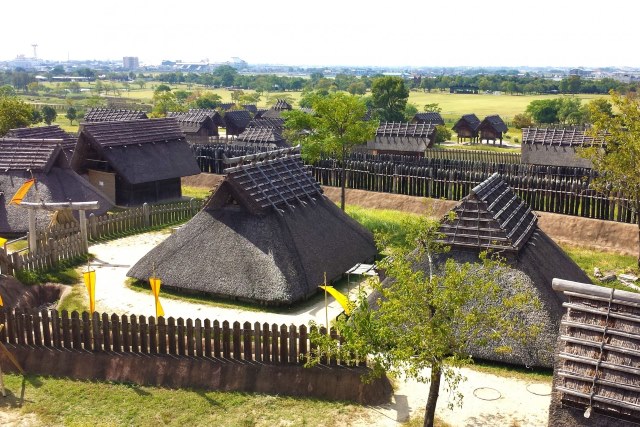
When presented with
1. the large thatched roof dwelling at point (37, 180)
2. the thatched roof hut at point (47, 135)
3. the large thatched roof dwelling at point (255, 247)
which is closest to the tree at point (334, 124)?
the large thatched roof dwelling at point (255, 247)

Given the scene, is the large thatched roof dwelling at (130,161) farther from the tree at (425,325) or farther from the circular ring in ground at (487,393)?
the tree at (425,325)

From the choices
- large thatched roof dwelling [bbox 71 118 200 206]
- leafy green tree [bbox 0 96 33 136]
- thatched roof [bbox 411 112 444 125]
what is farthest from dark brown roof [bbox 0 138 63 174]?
thatched roof [bbox 411 112 444 125]

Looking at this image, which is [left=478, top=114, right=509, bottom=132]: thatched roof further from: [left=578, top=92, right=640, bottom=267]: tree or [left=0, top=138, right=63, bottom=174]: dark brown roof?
[left=0, top=138, right=63, bottom=174]: dark brown roof

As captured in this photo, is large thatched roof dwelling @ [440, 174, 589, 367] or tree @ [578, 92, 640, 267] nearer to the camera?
large thatched roof dwelling @ [440, 174, 589, 367]

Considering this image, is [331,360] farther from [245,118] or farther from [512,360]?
[245,118]

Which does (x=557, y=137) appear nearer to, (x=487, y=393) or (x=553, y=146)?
(x=553, y=146)

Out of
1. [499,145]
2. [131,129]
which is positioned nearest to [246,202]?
[131,129]
